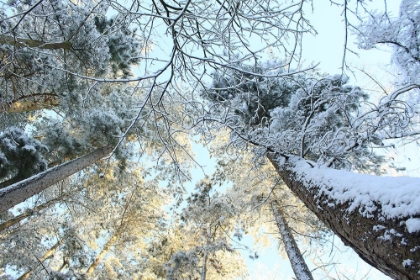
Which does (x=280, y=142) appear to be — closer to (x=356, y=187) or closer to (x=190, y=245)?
(x=356, y=187)

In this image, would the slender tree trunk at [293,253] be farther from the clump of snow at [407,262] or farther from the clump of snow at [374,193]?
the clump of snow at [407,262]

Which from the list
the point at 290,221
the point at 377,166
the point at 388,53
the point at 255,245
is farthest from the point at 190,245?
the point at 388,53

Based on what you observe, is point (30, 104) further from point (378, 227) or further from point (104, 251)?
point (378, 227)

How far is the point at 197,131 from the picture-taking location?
253cm

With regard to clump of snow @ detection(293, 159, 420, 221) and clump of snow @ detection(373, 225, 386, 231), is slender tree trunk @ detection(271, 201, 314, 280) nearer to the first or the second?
clump of snow @ detection(293, 159, 420, 221)

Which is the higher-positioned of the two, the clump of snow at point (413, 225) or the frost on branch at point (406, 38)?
the frost on branch at point (406, 38)

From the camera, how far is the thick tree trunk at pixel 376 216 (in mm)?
1053

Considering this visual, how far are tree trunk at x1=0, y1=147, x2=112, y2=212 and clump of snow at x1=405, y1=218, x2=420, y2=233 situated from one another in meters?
5.12

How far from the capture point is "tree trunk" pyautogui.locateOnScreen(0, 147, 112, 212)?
405 cm

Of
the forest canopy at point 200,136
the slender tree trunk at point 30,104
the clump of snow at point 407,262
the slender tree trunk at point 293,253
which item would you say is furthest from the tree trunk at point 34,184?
the slender tree trunk at point 293,253

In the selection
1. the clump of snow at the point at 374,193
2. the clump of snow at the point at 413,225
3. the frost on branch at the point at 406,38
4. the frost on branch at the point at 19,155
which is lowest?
the clump of snow at the point at 413,225

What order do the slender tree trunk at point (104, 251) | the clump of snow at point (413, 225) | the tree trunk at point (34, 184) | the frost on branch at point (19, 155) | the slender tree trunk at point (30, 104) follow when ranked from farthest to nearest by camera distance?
the slender tree trunk at point (104, 251) → the slender tree trunk at point (30, 104) → the frost on branch at point (19, 155) → the tree trunk at point (34, 184) → the clump of snow at point (413, 225)

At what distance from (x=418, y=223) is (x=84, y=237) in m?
10.9

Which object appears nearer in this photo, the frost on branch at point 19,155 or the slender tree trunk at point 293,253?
the frost on branch at point 19,155
